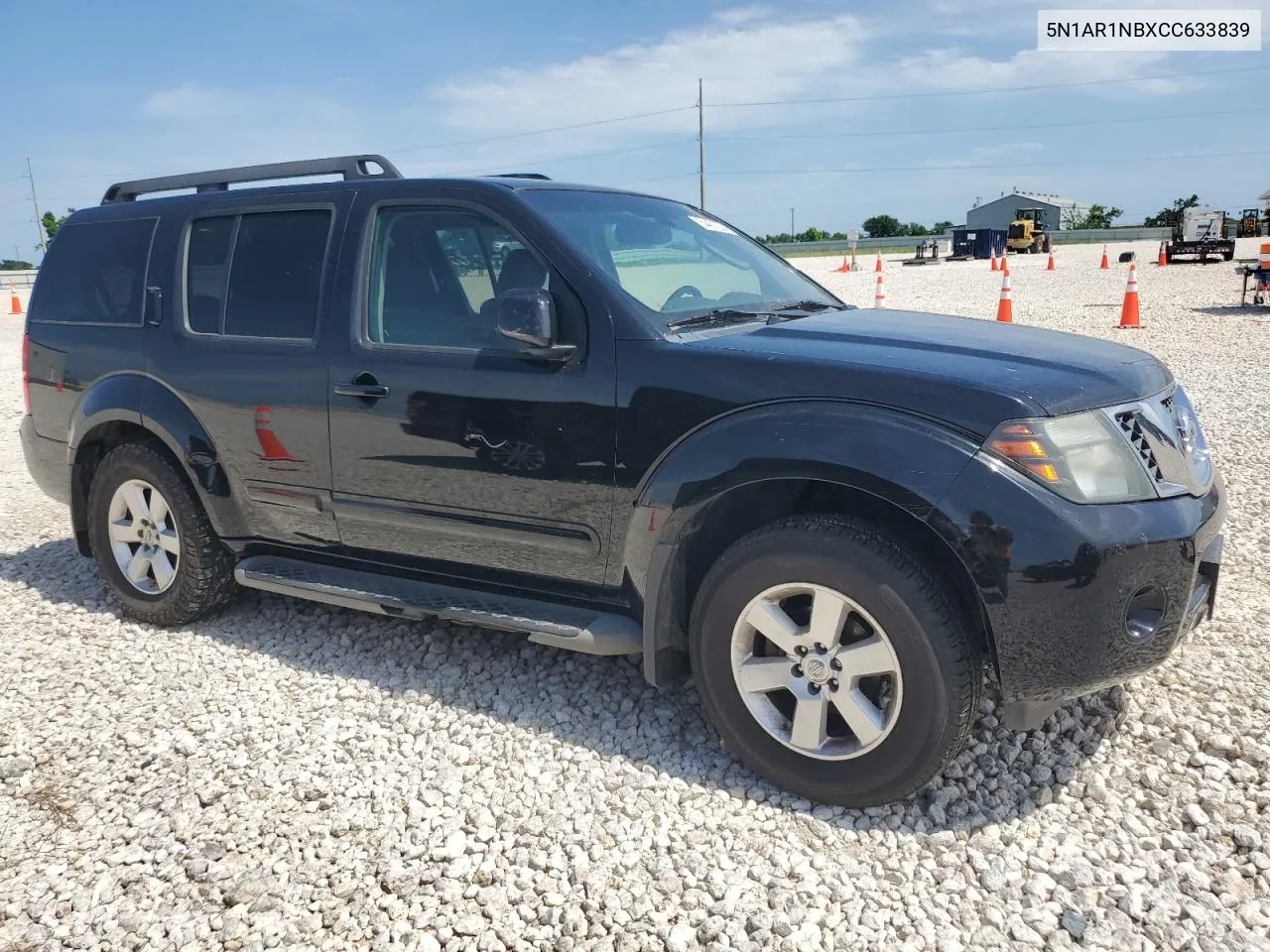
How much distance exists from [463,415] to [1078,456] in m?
1.94

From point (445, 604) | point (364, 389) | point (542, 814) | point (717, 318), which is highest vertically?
point (717, 318)

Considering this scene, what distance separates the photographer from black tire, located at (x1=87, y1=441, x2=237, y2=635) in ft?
13.9

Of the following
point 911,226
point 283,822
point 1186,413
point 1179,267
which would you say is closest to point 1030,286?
point 1179,267

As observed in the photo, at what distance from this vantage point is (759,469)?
111 inches

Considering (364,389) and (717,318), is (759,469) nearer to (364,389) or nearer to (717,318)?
(717,318)

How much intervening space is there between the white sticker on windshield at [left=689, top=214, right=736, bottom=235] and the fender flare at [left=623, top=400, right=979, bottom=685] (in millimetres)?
1535

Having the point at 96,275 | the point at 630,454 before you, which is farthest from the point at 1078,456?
the point at 96,275

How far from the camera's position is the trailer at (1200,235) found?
1161 inches

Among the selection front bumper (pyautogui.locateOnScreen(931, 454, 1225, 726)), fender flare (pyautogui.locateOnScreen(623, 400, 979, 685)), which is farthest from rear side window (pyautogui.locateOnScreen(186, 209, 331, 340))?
front bumper (pyautogui.locateOnScreen(931, 454, 1225, 726))

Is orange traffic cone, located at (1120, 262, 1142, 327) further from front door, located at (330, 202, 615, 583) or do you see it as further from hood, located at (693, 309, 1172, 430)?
front door, located at (330, 202, 615, 583)

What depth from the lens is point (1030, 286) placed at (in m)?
23.3

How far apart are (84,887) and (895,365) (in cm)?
268

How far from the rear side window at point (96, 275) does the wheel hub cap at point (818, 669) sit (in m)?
3.18

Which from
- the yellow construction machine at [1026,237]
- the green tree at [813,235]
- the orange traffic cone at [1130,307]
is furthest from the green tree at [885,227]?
Result: the orange traffic cone at [1130,307]
